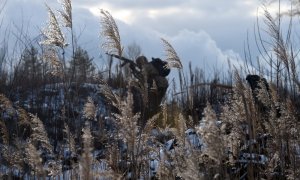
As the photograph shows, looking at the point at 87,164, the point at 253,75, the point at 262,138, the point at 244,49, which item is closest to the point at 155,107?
the point at 253,75

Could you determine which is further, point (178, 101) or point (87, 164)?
Answer: point (178, 101)

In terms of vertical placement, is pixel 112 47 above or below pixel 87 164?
above

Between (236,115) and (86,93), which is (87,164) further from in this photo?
(86,93)

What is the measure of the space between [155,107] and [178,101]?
116 cm

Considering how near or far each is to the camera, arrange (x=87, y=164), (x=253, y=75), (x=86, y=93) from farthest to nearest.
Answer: (x=86, y=93), (x=253, y=75), (x=87, y=164)

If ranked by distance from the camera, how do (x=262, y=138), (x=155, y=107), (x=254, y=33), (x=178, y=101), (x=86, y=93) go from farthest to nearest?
1. (x=86, y=93)
2. (x=178, y=101)
3. (x=155, y=107)
4. (x=254, y=33)
5. (x=262, y=138)

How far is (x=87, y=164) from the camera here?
212 cm

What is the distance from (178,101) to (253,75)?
3299 millimetres

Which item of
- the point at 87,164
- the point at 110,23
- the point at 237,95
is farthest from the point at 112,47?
the point at 87,164

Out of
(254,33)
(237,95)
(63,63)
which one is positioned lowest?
(237,95)

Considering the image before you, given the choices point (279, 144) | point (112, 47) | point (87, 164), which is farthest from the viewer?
point (112, 47)

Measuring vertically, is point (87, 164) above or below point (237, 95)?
below

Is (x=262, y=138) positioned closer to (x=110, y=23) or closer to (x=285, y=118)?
(x=285, y=118)

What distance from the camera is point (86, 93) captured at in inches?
439
